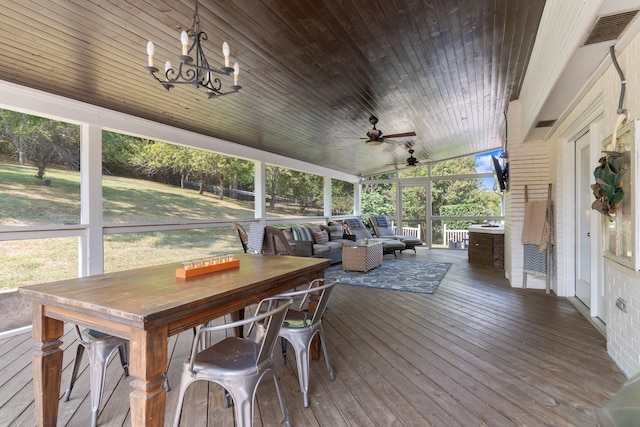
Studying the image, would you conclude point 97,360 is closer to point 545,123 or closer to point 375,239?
point 545,123

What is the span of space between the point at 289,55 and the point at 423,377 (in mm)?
2954

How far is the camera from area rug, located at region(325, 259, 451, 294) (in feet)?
15.6

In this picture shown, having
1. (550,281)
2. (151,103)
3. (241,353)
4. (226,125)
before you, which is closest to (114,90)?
(151,103)

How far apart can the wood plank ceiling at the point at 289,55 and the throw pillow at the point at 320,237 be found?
2528mm

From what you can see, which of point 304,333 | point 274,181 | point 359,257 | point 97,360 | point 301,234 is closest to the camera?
point 97,360

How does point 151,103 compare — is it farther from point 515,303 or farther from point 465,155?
point 465,155

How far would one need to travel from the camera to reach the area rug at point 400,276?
4.76 metres

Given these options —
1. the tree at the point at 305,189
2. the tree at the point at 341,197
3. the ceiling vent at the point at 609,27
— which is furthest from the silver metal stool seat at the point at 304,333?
the tree at the point at 341,197

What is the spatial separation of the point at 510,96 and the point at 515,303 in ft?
10.1

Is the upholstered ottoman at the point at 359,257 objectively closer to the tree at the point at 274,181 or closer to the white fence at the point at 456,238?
the tree at the point at 274,181

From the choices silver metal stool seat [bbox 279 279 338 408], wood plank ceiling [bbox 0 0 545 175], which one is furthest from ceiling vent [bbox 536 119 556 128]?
silver metal stool seat [bbox 279 279 338 408]

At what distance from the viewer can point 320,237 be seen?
22.4ft

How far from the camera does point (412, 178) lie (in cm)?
989

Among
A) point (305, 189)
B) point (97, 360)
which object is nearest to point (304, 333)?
point (97, 360)
